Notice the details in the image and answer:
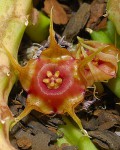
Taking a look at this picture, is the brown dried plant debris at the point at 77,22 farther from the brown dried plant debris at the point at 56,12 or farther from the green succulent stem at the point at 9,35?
the green succulent stem at the point at 9,35

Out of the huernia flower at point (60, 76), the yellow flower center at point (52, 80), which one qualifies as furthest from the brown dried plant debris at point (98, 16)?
the yellow flower center at point (52, 80)

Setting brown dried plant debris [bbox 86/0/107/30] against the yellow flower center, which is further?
brown dried plant debris [bbox 86/0/107/30]

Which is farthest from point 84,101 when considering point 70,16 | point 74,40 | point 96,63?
point 70,16

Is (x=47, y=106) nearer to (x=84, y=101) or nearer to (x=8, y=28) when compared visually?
(x=84, y=101)

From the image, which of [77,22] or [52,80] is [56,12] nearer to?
[77,22]

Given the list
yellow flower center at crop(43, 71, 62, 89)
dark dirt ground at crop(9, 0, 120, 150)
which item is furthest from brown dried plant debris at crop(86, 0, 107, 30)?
yellow flower center at crop(43, 71, 62, 89)

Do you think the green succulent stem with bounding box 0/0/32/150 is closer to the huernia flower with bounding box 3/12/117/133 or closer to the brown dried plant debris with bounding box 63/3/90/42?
the huernia flower with bounding box 3/12/117/133
